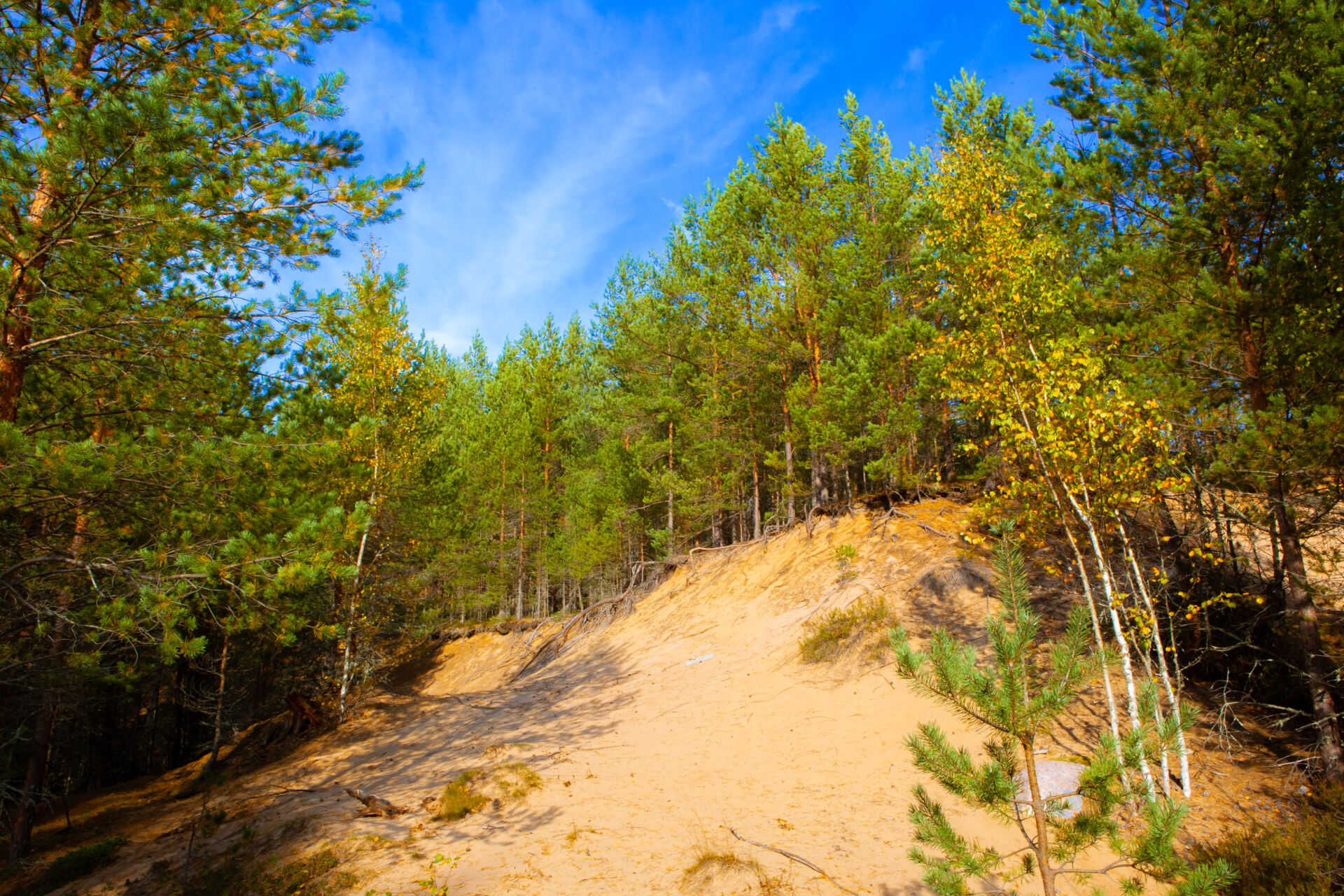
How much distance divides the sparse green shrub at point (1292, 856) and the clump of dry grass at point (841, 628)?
532 cm

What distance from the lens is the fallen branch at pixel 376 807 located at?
21.0 feet

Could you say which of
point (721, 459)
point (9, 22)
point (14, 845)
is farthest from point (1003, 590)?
point (721, 459)

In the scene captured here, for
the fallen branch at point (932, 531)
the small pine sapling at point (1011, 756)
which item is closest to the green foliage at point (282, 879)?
the small pine sapling at point (1011, 756)

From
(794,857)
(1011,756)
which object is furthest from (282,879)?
(1011,756)

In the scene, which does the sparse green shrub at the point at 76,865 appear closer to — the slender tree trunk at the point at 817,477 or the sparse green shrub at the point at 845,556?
the sparse green shrub at the point at 845,556

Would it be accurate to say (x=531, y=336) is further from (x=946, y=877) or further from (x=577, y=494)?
(x=946, y=877)

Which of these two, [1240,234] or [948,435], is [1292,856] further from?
[948,435]

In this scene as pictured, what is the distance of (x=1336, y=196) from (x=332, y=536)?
9.20 metres

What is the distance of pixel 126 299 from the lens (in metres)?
5.24

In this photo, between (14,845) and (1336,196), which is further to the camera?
(14,845)

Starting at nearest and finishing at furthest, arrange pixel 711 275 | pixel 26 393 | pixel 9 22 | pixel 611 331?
pixel 9 22
pixel 26 393
pixel 711 275
pixel 611 331

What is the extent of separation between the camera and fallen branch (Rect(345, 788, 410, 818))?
641 centimetres

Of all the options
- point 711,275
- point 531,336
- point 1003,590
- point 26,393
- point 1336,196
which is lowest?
point 1003,590

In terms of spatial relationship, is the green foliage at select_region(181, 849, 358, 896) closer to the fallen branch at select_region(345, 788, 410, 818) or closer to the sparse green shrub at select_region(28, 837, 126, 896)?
the fallen branch at select_region(345, 788, 410, 818)
